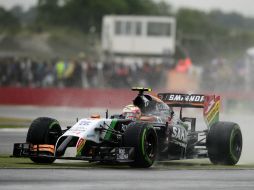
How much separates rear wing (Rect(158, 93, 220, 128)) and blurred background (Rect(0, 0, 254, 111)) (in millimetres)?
19195

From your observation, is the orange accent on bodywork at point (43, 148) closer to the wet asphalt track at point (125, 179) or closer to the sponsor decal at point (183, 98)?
the wet asphalt track at point (125, 179)

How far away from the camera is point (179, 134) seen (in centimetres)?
1723

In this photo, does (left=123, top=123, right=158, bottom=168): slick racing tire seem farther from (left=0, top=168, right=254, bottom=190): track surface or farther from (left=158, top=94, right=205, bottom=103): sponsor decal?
(left=158, top=94, right=205, bottom=103): sponsor decal

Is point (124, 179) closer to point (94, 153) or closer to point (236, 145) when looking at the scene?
point (94, 153)

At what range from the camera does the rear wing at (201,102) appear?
1828 centimetres

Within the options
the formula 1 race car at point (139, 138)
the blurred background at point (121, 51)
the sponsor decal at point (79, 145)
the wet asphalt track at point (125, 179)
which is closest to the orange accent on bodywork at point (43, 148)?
the formula 1 race car at point (139, 138)

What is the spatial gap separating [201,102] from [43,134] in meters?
3.74

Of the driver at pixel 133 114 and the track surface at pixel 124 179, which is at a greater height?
the driver at pixel 133 114

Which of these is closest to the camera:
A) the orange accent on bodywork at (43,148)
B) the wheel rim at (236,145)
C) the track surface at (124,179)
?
the track surface at (124,179)

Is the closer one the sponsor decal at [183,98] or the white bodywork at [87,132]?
the white bodywork at [87,132]

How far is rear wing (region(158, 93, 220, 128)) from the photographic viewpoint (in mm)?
18281

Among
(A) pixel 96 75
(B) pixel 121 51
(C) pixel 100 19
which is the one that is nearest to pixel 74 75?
(A) pixel 96 75

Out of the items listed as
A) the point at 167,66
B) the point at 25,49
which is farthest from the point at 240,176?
the point at 25,49

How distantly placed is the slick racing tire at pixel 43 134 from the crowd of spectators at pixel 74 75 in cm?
2392
